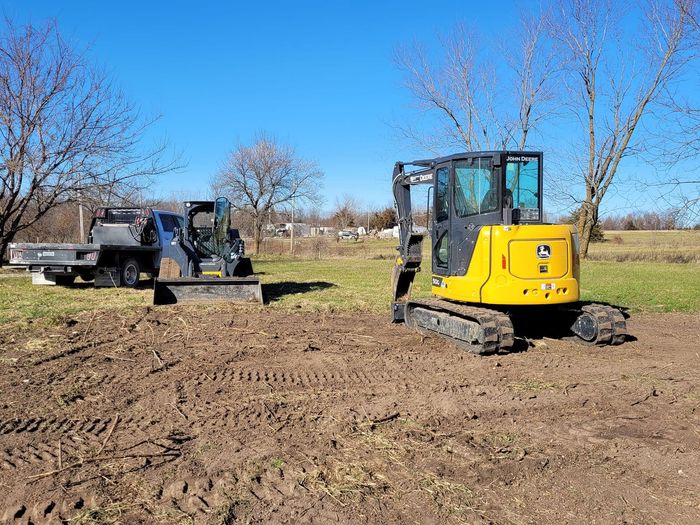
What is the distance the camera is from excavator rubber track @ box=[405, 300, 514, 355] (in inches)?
271

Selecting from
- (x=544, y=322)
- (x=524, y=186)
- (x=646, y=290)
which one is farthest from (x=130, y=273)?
(x=646, y=290)

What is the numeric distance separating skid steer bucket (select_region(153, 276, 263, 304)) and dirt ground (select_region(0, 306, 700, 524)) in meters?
3.27

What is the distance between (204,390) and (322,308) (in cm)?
573

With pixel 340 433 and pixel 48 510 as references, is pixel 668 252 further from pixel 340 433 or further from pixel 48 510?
Result: pixel 48 510

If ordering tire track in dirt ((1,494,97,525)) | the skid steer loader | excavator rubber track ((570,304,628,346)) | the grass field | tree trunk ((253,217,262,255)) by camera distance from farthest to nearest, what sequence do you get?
1. tree trunk ((253,217,262,255))
2. the skid steer loader
3. the grass field
4. excavator rubber track ((570,304,628,346))
5. tire track in dirt ((1,494,97,525))

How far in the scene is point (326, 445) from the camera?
162 inches

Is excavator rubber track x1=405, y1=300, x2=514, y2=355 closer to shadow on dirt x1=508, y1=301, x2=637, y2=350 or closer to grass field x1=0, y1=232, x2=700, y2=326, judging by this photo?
shadow on dirt x1=508, y1=301, x2=637, y2=350

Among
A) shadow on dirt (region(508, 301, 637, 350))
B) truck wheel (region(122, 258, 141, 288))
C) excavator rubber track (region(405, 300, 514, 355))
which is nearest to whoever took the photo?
excavator rubber track (region(405, 300, 514, 355))

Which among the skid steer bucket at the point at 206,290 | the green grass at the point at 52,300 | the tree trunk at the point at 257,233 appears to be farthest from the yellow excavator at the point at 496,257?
the tree trunk at the point at 257,233

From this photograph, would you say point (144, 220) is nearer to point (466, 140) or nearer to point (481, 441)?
point (481, 441)

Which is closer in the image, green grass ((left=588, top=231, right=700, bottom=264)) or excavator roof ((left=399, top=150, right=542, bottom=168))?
excavator roof ((left=399, top=150, right=542, bottom=168))

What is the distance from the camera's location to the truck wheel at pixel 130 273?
45.2ft

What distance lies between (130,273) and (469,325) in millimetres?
9910

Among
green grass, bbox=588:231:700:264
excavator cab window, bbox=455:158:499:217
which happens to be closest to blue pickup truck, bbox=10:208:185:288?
excavator cab window, bbox=455:158:499:217
